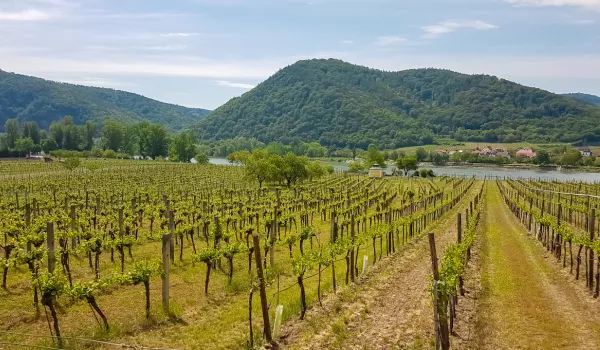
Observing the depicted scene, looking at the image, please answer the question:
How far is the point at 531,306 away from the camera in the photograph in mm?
13625

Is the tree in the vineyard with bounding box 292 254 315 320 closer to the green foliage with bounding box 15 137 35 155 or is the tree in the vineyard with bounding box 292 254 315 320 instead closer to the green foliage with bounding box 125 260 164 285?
the green foliage with bounding box 125 260 164 285

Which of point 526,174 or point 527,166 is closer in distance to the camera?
point 526,174

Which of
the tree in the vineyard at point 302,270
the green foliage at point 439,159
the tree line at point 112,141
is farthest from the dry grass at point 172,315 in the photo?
the green foliage at point 439,159

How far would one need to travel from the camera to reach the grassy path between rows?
11133 mm

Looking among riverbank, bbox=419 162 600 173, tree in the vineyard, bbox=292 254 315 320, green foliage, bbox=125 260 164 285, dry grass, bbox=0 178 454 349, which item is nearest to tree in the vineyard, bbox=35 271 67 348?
dry grass, bbox=0 178 454 349

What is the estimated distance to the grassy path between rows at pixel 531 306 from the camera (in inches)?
438

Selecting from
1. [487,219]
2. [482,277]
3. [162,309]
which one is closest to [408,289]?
[482,277]

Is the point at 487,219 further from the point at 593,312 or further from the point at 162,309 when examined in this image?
the point at 162,309

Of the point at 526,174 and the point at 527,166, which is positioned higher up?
the point at 527,166

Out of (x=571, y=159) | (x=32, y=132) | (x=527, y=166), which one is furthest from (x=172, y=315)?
(x=527, y=166)

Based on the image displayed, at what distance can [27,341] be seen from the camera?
10.2 meters

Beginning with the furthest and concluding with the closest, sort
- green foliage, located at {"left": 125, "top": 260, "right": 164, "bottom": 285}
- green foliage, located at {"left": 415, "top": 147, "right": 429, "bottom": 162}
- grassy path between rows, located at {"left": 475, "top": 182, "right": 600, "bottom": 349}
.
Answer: green foliage, located at {"left": 415, "top": 147, "right": 429, "bottom": 162}
green foliage, located at {"left": 125, "top": 260, "right": 164, "bottom": 285}
grassy path between rows, located at {"left": 475, "top": 182, "right": 600, "bottom": 349}

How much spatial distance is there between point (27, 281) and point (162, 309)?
5.70 meters

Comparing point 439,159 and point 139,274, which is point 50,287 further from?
point 439,159
